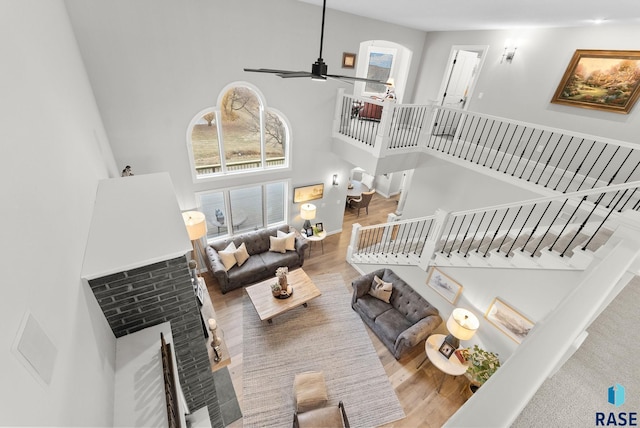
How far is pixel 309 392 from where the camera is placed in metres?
3.56

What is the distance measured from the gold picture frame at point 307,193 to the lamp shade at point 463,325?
3952mm

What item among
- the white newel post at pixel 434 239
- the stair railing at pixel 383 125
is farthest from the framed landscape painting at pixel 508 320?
the stair railing at pixel 383 125

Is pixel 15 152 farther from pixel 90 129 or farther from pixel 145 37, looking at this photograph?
pixel 145 37

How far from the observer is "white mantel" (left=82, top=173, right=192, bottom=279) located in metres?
1.64

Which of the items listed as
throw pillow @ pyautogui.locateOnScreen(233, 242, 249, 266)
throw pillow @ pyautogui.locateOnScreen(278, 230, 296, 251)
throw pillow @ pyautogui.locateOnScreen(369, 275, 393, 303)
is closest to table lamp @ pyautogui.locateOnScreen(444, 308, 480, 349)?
throw pillow @ pyautogui.locateOnScreen(369, 275, 393, 303)

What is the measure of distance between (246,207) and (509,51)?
6311 millimetres

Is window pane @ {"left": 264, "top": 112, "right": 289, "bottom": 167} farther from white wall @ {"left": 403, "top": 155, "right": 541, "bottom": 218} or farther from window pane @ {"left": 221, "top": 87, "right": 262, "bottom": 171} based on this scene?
white wall @ {"left": 403, "top": 155, "right": 541, "bottom": 218}

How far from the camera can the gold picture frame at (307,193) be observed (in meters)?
6.24

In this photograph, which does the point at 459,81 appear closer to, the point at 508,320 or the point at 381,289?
the point at 381,289

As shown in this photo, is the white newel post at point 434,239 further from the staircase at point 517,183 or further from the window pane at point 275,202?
the window pane at point 275,202

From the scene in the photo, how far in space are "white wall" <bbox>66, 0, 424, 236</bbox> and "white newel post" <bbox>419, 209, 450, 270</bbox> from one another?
321 cm

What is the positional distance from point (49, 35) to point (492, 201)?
6.07 meters

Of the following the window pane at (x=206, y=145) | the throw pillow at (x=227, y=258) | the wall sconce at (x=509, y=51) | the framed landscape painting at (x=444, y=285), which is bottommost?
the throw pillow at (x=227, y=258)

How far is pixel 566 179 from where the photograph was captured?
4445 mm
